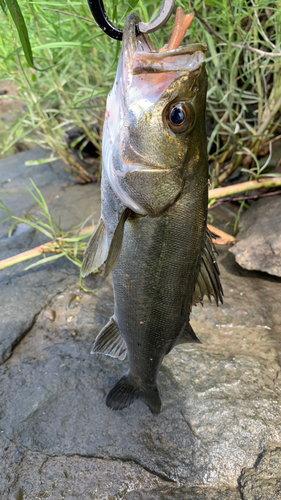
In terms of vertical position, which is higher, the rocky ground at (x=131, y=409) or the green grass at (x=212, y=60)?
the green grass at (x=212, y=60)

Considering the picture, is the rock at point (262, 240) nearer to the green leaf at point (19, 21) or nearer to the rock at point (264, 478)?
the rock at point (264, 478)

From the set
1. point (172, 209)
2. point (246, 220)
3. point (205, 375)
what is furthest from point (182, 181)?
point (246, 220)

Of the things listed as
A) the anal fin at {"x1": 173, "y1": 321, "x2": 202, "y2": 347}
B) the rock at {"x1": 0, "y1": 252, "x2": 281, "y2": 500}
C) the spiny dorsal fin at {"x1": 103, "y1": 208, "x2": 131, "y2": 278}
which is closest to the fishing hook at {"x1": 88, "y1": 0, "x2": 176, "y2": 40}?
the spiny dorsal fin at {"x1": 103, "y1": 208, "x2": 131, "y2": 278}

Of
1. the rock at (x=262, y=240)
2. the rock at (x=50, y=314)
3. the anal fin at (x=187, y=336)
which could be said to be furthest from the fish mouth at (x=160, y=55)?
the rock at (x=262, y=240)

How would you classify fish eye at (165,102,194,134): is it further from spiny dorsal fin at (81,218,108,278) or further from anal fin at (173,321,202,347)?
anal fin at (173,321,202,347)

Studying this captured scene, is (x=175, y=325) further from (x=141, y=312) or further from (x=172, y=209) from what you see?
(x=172, y=209)

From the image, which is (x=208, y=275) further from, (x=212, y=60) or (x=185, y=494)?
(x=212, y=60)

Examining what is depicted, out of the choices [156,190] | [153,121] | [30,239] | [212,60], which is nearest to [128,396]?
[156,190]
